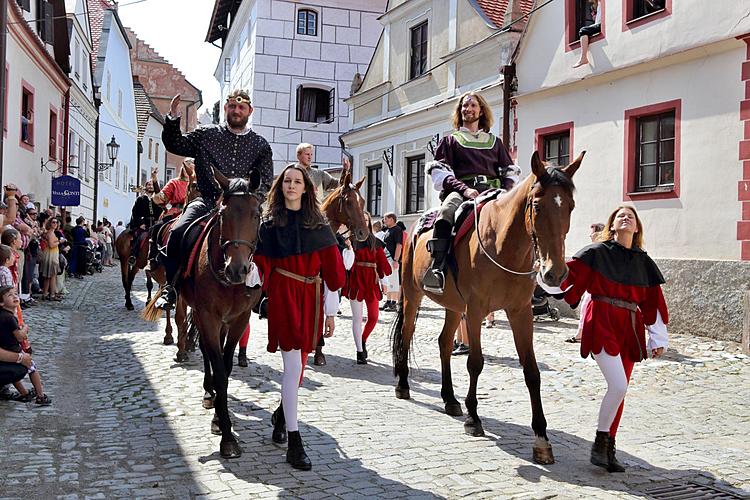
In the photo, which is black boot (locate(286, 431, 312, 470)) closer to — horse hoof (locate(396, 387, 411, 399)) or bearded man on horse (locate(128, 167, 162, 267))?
horse hoof (locate(396, 387, 411, 399))

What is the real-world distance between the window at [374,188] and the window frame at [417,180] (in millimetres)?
1739

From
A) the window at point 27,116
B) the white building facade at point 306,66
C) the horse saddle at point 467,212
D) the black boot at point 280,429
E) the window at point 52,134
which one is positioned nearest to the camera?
the black boot at point 280,429

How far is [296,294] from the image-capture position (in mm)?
5344

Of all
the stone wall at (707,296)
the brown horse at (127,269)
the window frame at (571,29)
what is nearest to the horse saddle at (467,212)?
the stone wall at (707,296)

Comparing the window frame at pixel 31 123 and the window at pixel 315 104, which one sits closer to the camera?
the window frame at pixel 31 123

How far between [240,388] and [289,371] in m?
2.61

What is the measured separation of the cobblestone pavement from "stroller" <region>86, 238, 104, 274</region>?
1404 centimetres

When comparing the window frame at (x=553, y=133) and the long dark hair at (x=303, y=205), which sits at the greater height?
the window frame at (x=553, y=133)

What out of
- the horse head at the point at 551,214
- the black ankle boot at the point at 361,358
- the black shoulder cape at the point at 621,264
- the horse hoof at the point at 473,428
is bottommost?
the horse hoof at the point at 473,428

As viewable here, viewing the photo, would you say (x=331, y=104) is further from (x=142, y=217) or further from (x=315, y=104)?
(x=142, y=217)

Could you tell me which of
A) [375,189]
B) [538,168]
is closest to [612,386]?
[538,168]

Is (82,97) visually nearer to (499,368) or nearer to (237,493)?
(499,368)

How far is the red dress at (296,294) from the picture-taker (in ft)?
17.2

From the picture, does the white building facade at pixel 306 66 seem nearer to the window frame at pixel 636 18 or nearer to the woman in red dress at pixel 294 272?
the window frame at pixel 636 18
